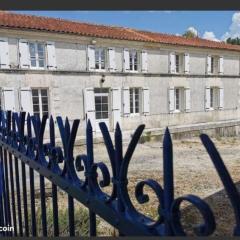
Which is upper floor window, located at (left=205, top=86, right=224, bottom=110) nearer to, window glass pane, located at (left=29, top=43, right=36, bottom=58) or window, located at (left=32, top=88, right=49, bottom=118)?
window, located at (left=32, top=88, right=49, bottom=118)

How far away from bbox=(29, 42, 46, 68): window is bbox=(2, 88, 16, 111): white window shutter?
168cm

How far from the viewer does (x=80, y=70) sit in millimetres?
16047

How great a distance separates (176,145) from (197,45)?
7890 millimetres

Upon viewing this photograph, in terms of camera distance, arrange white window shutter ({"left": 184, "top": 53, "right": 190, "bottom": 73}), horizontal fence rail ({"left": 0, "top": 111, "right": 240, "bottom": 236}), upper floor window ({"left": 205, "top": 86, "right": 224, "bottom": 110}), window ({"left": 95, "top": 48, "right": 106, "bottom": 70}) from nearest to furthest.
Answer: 1. horizontal fence rail ({"left": 0, "top": 111, "right": 240, "bottom": 236})
2. window ({"left": 95, "top": 48, "right": 106, "bottom": 70})
3. white window shutter ({"left": 184, "top": 53, "right": 190, "bottom": 73})
4. upper floor window ({"left": 205, "top": 86, "right": 224, "bottom": 110})

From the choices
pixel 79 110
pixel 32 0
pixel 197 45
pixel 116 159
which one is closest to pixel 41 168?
pixel 116 159

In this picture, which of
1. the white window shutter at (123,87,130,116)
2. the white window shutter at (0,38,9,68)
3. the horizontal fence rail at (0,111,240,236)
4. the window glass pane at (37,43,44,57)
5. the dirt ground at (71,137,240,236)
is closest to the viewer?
the horizontal fence rail at (0,111,240,236)

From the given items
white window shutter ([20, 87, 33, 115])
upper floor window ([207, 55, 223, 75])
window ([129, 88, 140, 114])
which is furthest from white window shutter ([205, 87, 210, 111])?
white window shutter ([20, 87, 33, 115])

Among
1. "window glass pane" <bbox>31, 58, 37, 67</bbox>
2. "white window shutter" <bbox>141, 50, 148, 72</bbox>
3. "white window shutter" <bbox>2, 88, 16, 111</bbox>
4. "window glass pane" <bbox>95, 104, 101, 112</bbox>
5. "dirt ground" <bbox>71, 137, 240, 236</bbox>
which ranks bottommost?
"dirt ground" <bbox>71, 137, 240, 236</bbox>

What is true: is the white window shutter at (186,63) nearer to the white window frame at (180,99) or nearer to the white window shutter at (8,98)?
the white window frame at (180,99)

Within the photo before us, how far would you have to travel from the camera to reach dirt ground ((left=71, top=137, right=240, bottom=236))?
5.94 metres

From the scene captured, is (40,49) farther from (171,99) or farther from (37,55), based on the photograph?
(171,99)

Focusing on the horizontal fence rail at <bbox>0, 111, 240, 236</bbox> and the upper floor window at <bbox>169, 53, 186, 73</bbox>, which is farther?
the upper floor window at <bbox>169, 53, 186, 73</bbox>

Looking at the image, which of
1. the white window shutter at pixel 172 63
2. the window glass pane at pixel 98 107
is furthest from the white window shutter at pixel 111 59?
the white window shutter at pixel 172 63

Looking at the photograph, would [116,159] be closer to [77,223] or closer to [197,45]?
[77,223]
